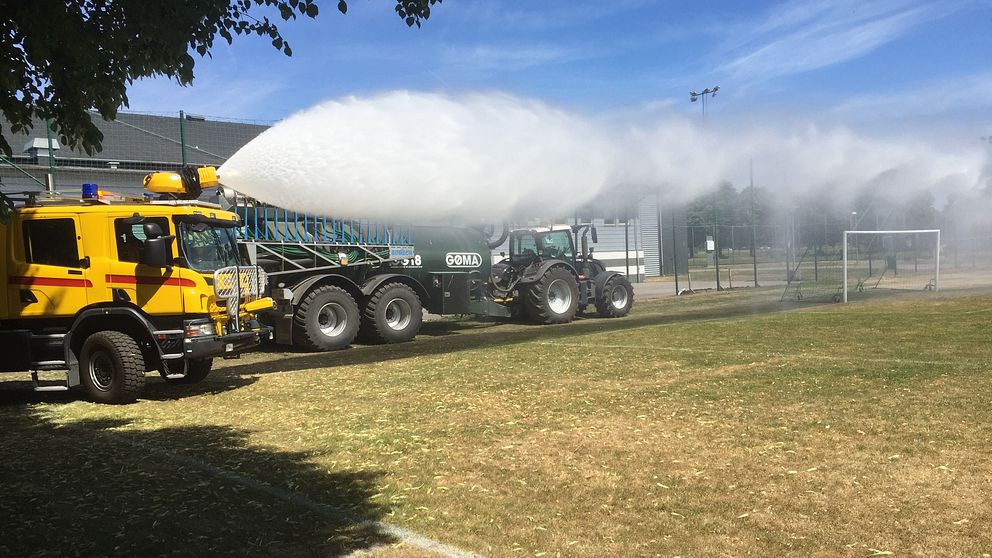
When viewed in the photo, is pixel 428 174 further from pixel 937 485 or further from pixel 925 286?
pixel 925 286

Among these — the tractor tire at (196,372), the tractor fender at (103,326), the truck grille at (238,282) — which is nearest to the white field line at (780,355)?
the truck grille at (238,282)

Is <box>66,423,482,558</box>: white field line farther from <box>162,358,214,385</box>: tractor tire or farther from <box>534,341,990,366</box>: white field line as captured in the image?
<box>534,341,990,366</box>: white field line

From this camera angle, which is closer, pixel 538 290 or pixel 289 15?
pixel 289 15

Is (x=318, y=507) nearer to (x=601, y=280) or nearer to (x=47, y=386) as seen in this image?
(x=47, y=386)

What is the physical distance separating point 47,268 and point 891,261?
24975 mm

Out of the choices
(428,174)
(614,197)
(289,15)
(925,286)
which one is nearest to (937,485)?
(289,15)

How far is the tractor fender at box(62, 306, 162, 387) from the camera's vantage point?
9797 mm

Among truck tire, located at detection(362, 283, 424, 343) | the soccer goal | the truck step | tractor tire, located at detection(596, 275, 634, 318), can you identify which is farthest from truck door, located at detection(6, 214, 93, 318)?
the soccer goal

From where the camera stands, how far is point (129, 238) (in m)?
9.97

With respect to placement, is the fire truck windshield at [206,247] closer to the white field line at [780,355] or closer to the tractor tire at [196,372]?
the tractor tire at [196,372]

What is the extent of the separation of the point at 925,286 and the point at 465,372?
2046cm

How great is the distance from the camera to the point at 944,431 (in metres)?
6.55

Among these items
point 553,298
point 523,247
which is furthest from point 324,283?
point 523,247

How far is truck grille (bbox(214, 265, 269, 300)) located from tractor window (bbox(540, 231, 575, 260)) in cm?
997
